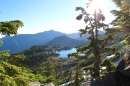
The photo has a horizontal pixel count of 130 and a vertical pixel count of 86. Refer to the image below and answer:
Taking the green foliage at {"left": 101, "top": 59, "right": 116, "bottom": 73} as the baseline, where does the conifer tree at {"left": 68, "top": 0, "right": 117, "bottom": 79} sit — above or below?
above

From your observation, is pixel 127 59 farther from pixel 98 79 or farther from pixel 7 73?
pixel 7 73

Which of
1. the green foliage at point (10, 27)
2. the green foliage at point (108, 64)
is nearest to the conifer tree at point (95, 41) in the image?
the green foliage at point (108, 64)

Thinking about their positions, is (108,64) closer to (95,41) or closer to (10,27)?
(95,41)

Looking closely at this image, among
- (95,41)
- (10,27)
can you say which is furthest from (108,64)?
(10,27)

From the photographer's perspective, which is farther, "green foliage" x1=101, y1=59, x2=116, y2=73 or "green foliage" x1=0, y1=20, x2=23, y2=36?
"green foliage" x1=101, y1=59, x2=116, y2=73

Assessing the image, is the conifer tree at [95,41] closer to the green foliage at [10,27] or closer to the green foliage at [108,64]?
the green foliage at [108,64]

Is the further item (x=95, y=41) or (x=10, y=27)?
→ (x=95, y=41)

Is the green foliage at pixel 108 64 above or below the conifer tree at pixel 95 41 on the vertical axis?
below

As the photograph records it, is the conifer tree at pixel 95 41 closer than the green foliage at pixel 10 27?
No

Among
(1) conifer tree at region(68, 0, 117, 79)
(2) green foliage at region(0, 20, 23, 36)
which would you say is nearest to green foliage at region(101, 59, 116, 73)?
(1) conifer tree at region(68, 0, 117, 79)

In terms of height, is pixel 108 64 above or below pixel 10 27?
below

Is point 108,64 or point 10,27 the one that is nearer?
point 10,27

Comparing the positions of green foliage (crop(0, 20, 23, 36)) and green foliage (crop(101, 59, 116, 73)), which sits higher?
green foliage (crop(0, 20, 23, 36))

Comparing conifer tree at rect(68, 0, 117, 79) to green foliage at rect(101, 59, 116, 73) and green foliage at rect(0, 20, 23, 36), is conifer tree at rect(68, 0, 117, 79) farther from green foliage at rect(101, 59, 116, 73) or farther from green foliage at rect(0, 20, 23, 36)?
green foliage at rect(0, 20, 23, 36)
